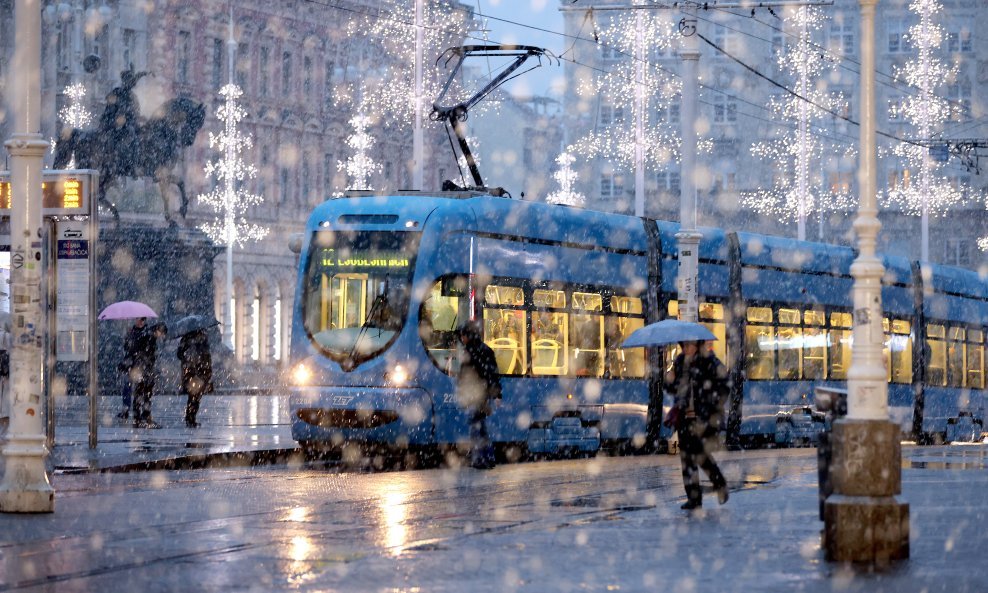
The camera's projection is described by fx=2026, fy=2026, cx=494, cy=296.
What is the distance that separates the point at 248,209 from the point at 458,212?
54.4m

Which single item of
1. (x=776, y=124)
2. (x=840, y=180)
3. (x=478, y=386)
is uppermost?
Result: (x=776, y=124)

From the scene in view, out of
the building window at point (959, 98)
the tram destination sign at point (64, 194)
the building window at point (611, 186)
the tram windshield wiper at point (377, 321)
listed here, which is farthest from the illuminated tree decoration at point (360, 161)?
the tram destination sign at point (64, 194)

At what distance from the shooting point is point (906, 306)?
35.2m

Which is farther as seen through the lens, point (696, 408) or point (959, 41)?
point (959, 41)

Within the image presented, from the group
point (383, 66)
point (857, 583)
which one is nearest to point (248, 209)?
point (383, 66)

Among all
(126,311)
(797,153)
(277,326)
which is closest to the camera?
(126,311)

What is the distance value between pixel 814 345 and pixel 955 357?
5.90 metres

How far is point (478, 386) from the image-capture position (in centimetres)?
2267

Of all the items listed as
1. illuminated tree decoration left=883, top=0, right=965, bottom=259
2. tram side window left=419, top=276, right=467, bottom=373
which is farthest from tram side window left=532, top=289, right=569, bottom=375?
illuminated tree decoration left=883, top=0, right=965, bottom=259

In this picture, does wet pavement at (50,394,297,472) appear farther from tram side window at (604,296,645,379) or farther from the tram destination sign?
tram side window at (604,296,645,379)

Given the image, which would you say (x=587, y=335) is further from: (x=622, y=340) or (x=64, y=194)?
(x=64, y=194)

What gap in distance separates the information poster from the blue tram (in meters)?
2.86

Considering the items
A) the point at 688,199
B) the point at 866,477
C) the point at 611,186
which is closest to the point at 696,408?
the point at 866,477

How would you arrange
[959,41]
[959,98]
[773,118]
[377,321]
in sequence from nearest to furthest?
1. [377,321]
2. [959,98]
3. [959,41]
4. [773,118]
